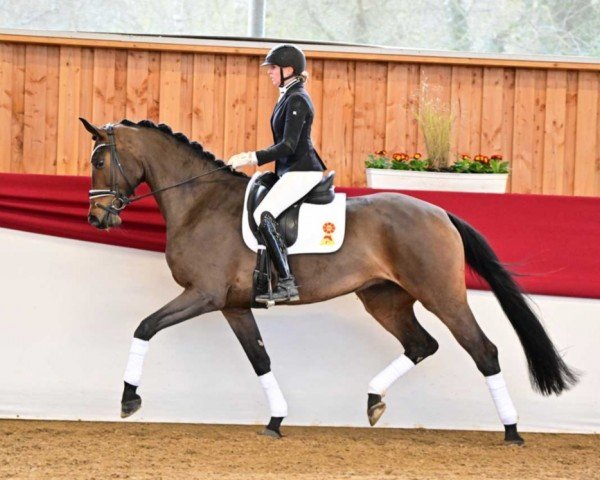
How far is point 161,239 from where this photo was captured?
19.2ft

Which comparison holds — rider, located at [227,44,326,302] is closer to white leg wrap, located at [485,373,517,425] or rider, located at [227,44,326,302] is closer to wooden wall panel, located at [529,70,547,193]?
white leg wrap, located at [485,373,517,425]

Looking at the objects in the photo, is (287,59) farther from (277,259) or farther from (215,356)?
(215,356)

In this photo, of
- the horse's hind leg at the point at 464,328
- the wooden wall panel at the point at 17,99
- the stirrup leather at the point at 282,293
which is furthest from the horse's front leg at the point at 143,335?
the wooden wall panel at the point at 17,99

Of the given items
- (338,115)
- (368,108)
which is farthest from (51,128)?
(368,108)

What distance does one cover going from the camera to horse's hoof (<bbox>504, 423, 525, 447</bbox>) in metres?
5.33

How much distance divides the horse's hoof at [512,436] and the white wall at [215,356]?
0.53m

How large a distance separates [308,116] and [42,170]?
313 centimetres

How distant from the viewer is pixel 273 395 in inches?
214

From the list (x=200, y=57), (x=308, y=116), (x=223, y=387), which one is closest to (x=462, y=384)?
(x=223, y=387)

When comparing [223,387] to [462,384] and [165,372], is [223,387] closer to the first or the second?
[165,372]

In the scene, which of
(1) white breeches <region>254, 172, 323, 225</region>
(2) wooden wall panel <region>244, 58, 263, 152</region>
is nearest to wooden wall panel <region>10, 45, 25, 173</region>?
(2) wooden wall panel <region>244, 58, 263, 152</region>

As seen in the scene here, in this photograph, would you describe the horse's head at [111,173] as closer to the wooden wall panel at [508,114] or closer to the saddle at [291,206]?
the saddle at [291,206]

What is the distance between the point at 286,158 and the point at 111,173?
92cm

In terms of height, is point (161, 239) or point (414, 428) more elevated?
point (161, 239)
